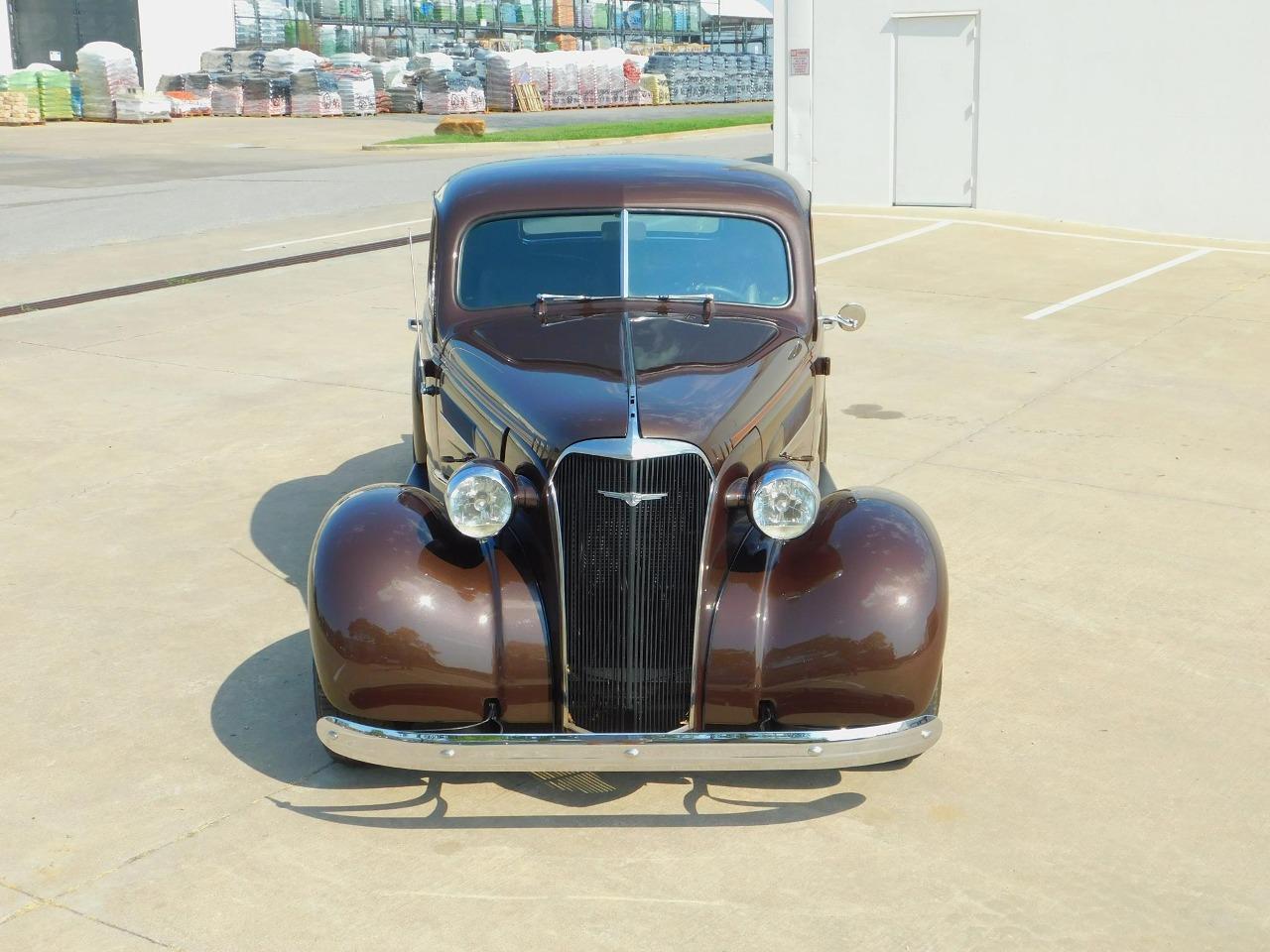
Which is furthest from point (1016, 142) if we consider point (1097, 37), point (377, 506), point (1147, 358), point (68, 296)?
point (377, 506)

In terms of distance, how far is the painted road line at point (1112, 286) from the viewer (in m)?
12.6

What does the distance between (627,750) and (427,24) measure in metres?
57.9

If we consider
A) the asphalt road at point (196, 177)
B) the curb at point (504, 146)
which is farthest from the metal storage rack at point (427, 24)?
the curb at point (504, 146)

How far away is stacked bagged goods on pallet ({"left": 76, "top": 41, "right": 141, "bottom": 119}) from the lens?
1524 inches

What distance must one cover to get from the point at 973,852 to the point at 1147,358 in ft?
23.8

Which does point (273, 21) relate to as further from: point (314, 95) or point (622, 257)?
point (622, 257)

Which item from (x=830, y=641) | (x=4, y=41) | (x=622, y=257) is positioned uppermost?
(x=4, y=41)

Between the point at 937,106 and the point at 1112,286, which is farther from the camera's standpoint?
Result: the point at 937,106

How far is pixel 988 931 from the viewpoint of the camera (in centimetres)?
400

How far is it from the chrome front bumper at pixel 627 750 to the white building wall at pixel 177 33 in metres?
48.6

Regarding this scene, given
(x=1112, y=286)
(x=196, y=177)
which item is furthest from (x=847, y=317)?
(x=196, y=177)

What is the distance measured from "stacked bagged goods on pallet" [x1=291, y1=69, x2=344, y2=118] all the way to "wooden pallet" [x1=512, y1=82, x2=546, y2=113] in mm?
5462

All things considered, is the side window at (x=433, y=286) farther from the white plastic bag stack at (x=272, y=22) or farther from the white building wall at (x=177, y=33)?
the white plastic bag stack at (x=272, y=22)

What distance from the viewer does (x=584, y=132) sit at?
32375 mm
